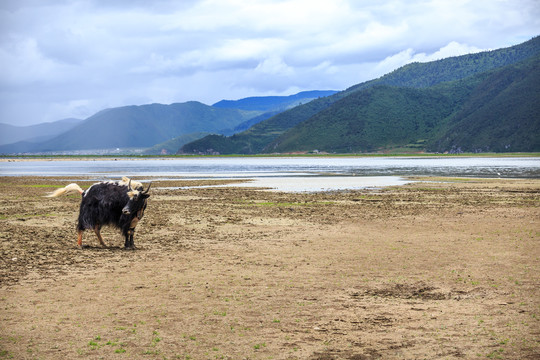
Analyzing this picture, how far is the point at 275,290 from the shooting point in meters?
10.5

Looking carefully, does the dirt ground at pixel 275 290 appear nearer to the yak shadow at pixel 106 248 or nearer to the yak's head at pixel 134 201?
the yak shadow at pixel 106 248

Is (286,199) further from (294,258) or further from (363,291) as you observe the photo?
(363,291)

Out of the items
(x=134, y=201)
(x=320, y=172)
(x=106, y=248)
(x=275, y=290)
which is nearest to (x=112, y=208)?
(x=134, y=201)

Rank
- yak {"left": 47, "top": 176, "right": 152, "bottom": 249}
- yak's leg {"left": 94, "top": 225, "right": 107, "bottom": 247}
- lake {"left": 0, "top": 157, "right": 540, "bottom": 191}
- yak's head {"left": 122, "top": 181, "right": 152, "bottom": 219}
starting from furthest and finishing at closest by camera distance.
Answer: lake {"left": 0, "top": 157, "right": 540, "bottom": 191} → yak's leg {"left": 94, "top": 225, "right": 107, "bottom": 247} → yak {"left": 47, "top": 176, "right": 152, "bottom": 249} → yak's head {"left": 122, "top": 181, "right": 152, "bottom": 219}

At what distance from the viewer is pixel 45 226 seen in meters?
19.6

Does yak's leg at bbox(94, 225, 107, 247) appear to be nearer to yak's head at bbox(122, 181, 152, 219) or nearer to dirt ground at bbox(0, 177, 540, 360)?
dirt ground at bbox(0, 177, 540, 360)

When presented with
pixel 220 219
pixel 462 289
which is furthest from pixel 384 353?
pixel 220 219

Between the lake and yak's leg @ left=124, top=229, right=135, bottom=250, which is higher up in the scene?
the lake

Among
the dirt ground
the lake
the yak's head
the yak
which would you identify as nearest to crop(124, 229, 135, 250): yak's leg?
the yak

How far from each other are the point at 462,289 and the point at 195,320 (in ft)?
17.8

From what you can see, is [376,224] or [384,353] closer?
[384,353]

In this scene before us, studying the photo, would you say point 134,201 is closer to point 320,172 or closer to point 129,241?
point 129,241

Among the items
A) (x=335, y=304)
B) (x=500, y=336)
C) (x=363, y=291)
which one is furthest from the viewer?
(x=363, y=291)

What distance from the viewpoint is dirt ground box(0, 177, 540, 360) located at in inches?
295
